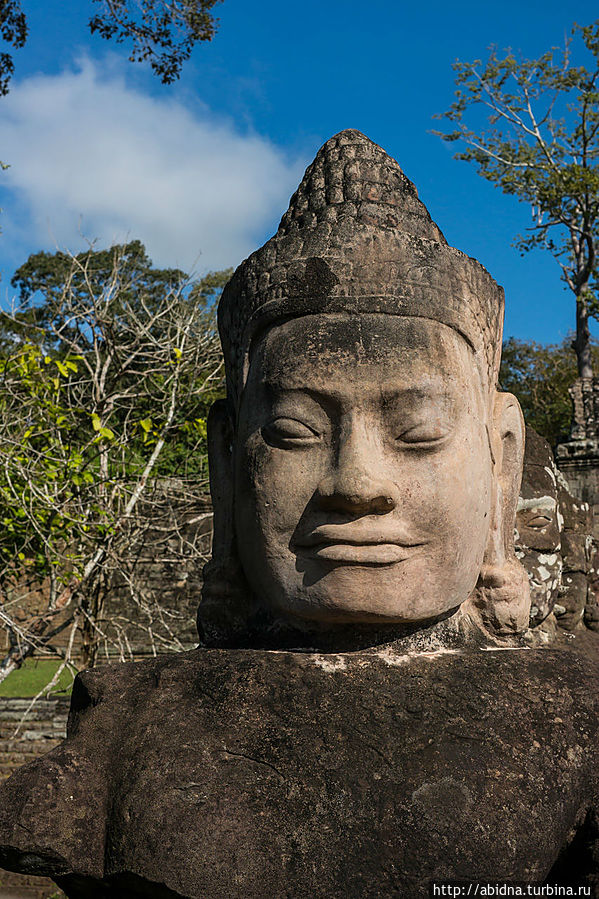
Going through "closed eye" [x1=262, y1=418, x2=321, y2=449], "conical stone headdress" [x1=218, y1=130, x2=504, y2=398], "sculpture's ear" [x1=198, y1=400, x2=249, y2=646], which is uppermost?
"conical stone headdress" [x1=218, y1=130, x2=504, y2=398]

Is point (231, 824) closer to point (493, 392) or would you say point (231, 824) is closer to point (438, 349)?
point (438, 349)

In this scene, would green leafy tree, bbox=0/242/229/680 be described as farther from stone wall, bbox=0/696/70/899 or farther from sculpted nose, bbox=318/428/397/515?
sculpted nose, bbox=318/428/397/515

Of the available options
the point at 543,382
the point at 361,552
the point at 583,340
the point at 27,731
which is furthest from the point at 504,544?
the point at 543,382

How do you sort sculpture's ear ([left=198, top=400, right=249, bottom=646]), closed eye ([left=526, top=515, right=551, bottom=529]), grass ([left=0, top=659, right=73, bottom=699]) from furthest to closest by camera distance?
grass ([left=0, top=659, right=73, bottom=699])
closed eye ([left=526, top=515, right=551, bottom=529])
sculpture's ear ([left=198, top=400, right=249, bottom=646])

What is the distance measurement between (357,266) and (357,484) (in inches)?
26.3

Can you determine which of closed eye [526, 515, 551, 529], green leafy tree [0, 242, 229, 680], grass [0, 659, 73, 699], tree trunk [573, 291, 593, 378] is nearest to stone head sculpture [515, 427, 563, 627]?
closed eye [526, 515, 551, 529]

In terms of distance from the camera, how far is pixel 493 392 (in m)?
2.86

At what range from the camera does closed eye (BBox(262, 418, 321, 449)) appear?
2455 mm

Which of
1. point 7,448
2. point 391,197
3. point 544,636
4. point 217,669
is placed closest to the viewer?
point 217,669

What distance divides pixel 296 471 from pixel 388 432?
0.28 metres

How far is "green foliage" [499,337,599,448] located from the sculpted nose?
20.4 m

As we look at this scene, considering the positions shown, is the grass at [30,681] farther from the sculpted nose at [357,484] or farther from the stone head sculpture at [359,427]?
the sculpted nose at [357,484]

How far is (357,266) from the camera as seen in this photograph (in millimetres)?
2520

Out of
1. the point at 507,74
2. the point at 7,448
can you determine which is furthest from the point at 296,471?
the point at 507,74
